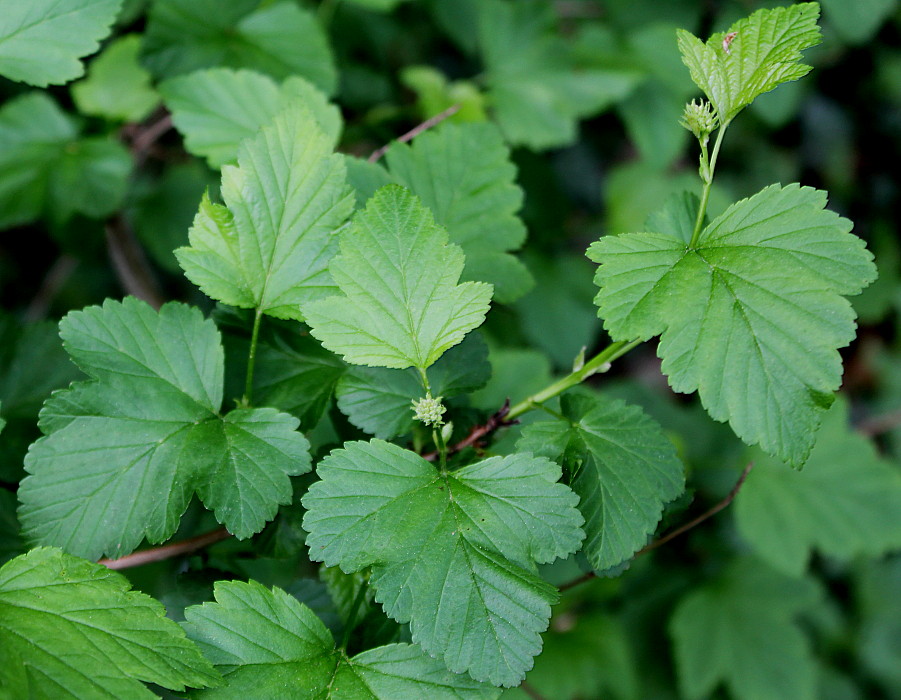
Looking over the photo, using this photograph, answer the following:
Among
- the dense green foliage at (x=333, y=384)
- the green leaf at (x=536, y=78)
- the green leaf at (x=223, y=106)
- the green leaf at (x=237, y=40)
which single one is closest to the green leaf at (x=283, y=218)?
the dense green foliage at (x=333, y=384)

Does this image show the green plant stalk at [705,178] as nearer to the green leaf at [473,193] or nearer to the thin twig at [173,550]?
the green leaf at [473,193]

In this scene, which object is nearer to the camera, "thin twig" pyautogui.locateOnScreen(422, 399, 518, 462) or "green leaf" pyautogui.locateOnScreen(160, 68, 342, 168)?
"thin twig" pyautogui.locateOnScreen(422, 399, 518, 462)

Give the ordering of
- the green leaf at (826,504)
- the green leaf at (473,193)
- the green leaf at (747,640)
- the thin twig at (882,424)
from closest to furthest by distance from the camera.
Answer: the green leaf at (473,193) < the green leaf at (826,504) < the green leaf at (747,640) < the thin twig at (882,424)

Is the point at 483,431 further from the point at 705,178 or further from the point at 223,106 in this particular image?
the point at 223,106

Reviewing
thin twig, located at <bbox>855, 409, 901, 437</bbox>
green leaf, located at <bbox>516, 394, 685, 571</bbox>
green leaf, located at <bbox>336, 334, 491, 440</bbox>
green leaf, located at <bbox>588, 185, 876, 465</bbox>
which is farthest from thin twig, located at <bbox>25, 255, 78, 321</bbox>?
thin twig, located at <bbox>855, 409, 901, 437</bbox>

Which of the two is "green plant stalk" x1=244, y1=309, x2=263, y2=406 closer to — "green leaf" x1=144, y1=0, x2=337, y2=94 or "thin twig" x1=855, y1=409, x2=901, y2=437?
"green leaf" x1=144, y1=0, x2=337, y2=94

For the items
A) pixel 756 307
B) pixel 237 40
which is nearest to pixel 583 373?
pixel 756 307

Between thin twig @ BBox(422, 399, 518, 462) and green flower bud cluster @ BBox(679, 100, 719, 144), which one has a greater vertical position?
green flower bud cluster @ BBox(679, 100, 719, 144)
